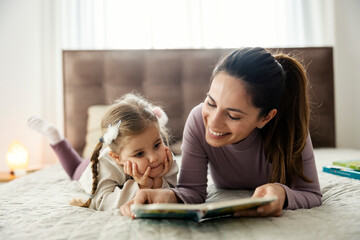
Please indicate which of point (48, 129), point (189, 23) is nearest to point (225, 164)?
point (48, 129)

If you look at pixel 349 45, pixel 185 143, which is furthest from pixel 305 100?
pixel 349 45

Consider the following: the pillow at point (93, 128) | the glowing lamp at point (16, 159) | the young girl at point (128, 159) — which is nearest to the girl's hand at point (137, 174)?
the young girl at point (128, 159)

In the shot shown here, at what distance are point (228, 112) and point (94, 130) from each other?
4.83 ft

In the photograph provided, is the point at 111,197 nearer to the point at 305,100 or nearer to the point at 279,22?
the point at 305,100

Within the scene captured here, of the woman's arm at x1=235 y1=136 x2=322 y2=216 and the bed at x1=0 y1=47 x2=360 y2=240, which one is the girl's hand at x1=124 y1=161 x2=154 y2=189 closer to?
the bed at x1=0 y1=47 x2=360 y2=240

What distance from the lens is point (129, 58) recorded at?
2.55 metres

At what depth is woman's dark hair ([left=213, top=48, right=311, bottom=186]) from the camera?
3.22ft

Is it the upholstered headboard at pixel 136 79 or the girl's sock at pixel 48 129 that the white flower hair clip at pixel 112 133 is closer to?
the girl's sock at pixel 48 129

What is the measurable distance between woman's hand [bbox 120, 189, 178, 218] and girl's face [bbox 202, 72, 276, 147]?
0.22 metres

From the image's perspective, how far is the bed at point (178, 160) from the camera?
0.78 metres

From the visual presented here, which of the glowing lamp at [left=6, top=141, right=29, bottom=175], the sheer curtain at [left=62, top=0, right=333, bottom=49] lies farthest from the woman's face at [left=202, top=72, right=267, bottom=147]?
the sheer curtain at [left=62, top=0, right=333, bottom=49]

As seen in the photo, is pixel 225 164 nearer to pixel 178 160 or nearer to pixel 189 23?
pixel 178 160

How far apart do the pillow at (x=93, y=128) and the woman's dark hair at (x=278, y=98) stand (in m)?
1.36

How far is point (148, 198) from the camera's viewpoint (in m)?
0.96
